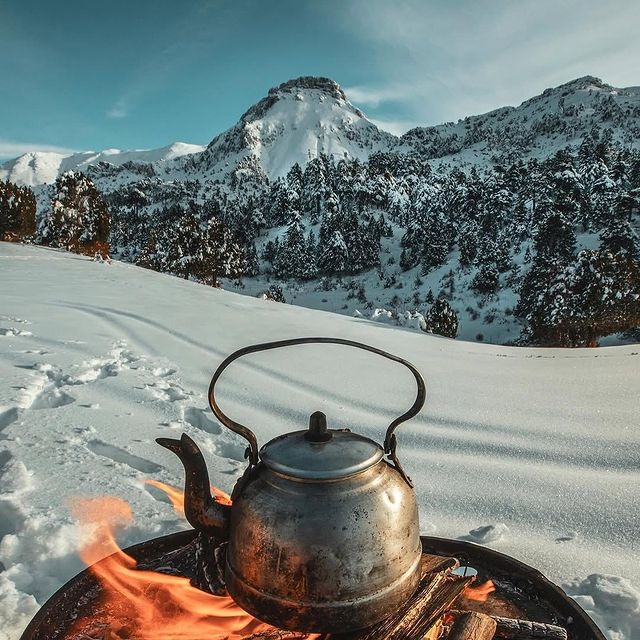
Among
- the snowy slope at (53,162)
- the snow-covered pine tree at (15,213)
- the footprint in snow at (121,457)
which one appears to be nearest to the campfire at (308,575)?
the footprint in snow at (121,457)

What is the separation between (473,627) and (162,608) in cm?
102

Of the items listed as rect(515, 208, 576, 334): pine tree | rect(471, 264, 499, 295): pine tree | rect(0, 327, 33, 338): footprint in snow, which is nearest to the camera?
rect(0, 327, 33, 338): footprint in snow

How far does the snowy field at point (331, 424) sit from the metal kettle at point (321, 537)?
1.04 m

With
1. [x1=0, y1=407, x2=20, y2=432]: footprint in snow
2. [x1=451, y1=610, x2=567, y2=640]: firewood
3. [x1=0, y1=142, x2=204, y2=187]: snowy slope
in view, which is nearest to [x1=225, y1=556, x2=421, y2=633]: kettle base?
[x1=451, y1=610, x2=567, y2=640]: firewood

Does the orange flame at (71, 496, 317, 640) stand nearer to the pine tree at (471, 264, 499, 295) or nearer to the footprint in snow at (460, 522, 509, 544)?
the footprint in snow at (460, 522, 509, 544)

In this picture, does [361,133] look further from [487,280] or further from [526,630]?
[526,630]

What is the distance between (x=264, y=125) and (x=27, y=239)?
8934cm

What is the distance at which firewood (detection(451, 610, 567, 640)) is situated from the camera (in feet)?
4.96

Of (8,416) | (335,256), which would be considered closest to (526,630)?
(8,416)

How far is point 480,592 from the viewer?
5.90ft

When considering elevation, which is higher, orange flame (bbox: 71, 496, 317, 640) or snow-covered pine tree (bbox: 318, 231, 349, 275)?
snow-covered pine tree (bbox: 318, 231, 349, 275)

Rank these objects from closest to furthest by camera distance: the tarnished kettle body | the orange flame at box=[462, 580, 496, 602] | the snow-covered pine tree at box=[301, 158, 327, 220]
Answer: the tarnished kettle body → the orange flame at box=[462, 580, 496, 602] → the snow-covered pine tree at box=[301, 158, 327, 220]

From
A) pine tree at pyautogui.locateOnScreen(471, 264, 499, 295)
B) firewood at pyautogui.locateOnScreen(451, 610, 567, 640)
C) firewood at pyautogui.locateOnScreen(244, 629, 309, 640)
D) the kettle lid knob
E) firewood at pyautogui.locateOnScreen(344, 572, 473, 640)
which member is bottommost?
firewood at pyautogui.locateOnScreen(244, 629, 309, 640)

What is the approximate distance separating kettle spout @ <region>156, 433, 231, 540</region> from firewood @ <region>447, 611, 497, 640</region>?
75 centimetres
